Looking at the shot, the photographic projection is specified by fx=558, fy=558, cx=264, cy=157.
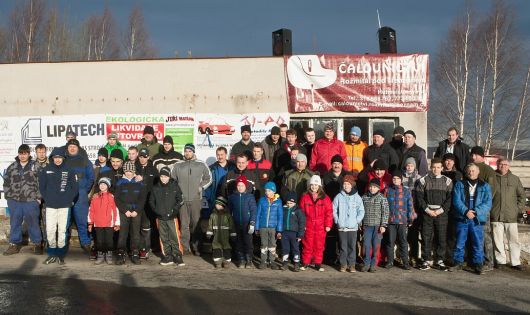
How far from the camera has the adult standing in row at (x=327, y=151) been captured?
1030cm

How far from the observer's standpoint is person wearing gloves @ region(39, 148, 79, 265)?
31.9 feet

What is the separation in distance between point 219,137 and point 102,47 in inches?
951

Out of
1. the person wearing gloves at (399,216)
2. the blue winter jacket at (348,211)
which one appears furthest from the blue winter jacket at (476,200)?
the blue winter jacket at (348,211)

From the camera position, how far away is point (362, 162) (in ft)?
34.5

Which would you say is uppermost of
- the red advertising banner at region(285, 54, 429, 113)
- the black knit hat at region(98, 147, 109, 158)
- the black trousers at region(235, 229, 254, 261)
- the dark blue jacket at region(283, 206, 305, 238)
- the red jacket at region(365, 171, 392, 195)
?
the red advertising banner at region(285, 54, 429, 113)

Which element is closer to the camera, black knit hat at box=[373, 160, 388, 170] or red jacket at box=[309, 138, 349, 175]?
black knit hat at box=[373, 160, 388, 170]

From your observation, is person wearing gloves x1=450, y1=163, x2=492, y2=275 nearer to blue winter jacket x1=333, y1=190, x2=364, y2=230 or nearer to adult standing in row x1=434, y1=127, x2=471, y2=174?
adult standing in row x1=434, y1=127, x2=471, y2=174

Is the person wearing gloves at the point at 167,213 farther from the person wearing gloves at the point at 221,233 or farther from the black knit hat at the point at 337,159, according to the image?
the black knit hat at the point at 337,159

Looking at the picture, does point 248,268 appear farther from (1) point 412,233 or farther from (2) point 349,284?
(1) point 412,233

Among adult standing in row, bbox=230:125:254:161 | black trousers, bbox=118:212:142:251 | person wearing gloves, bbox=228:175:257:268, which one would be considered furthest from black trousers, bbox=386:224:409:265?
black trousers, bbox=118:212:142:251

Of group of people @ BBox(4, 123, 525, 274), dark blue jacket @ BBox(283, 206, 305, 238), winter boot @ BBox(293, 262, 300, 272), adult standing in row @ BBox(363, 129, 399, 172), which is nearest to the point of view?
winter boot @ BBox(293, 262, 300, 272)

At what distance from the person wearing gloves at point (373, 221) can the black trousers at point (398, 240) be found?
0.51 feet

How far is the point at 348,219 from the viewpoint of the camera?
934 centimetres

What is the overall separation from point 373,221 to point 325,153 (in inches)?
64.6
